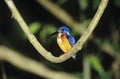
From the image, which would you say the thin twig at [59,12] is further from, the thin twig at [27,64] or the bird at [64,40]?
the bird at [64,40]

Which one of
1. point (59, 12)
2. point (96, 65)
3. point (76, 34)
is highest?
point (59, 12)

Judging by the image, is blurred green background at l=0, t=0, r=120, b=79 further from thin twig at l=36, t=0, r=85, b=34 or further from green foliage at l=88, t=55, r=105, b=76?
green foliage at l=88, t=55, r=105, b=76

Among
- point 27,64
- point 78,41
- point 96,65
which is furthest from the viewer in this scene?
point 27,64

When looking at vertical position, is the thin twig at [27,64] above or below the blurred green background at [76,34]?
below

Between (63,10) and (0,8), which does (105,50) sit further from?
(0,8)

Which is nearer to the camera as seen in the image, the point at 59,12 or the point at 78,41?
the point at 78,41

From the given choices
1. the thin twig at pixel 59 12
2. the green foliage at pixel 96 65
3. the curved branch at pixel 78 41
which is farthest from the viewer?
the thin twig at pixel 59 12

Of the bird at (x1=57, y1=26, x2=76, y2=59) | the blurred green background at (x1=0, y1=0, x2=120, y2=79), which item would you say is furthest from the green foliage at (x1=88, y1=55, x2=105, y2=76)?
the bird at (x1=57, y1=26, x2=76, y2=59)

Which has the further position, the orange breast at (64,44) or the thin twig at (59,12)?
the thin twig at (59,12)

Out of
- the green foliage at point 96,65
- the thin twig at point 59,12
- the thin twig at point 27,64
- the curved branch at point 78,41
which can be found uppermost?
the thin twig at point 59,12

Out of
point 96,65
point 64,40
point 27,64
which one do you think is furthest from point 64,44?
point 27,64

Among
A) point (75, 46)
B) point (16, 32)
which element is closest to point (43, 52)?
point (75, 46)

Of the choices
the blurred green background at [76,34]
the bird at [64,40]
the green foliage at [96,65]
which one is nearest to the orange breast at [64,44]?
the bird at [64,40]

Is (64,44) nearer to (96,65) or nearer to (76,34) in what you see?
(96,65)
